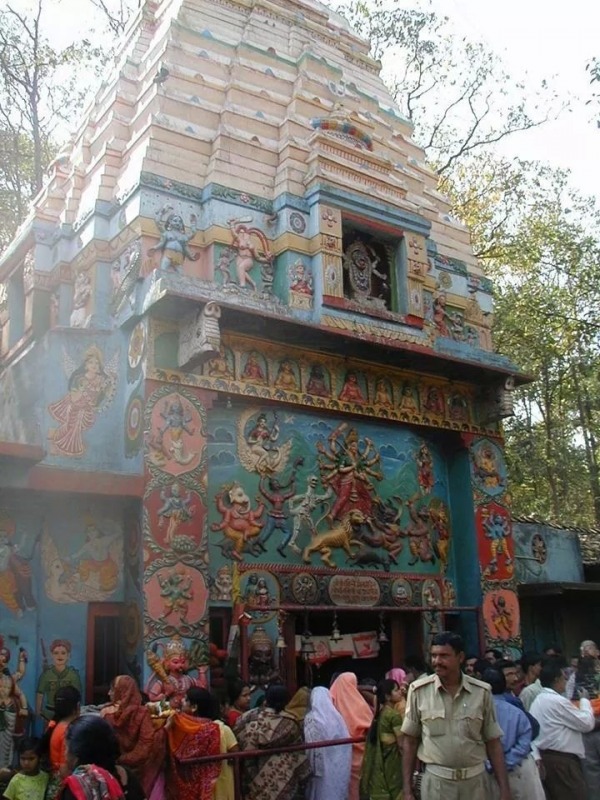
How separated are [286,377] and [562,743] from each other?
6148 mm

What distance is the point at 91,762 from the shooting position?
415cm

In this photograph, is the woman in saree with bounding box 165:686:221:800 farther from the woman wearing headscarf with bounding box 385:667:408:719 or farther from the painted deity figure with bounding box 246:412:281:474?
the painted deity figure with bounding box 246:412:281:474

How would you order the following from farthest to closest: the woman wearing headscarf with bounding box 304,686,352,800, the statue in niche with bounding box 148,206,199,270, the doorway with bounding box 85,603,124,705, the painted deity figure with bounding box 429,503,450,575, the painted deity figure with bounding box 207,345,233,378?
the painted deity figure with bounding box 429,503,450,575 < the statue in niche with bounding box 148,206,199,270 < the painted deity figure with bounding box 207,345,233,378 < the doorway with bounding box 85,603,124,705 < the woman wearing headscarf with bounding box 304,686,352,800

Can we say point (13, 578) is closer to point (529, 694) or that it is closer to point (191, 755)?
point (191, 755)

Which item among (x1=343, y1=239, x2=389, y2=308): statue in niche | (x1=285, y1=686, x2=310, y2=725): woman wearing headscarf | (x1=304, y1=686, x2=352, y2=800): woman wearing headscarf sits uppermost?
(x1=343, y1=239, x2=389, y2=308): statue in niche

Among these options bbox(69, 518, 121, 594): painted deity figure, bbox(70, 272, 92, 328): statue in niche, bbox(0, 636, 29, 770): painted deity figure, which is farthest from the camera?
bbox(70, 272, 92, 328): statue in niche

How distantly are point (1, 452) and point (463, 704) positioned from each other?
5303mm

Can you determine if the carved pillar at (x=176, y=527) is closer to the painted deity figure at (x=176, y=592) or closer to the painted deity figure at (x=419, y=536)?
the painted deity figure at (x=176, y=592)

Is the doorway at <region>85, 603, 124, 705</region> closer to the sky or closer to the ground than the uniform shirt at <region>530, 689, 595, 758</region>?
closer to the sky

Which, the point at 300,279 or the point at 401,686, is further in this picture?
the point at 300,279

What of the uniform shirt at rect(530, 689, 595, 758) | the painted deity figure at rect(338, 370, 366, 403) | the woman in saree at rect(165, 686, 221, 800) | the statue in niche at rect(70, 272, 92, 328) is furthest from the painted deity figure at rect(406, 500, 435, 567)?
the woman in saree at rect(165, 686, 221, 800)

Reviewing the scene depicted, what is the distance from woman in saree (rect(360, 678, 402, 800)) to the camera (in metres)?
7.38

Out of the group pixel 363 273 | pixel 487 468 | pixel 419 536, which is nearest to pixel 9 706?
pixel 419 536

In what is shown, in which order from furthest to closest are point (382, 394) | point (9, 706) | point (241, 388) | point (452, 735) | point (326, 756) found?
point (382, 394) < point (241, 388) < point (9, 706) < point (326, 756) < point (452, 735)
